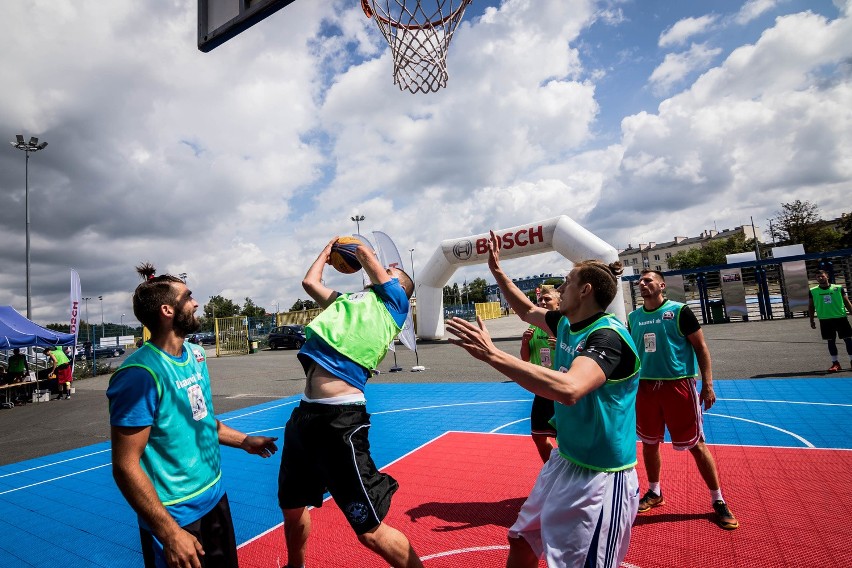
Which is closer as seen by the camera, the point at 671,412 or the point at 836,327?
the point at 671,412

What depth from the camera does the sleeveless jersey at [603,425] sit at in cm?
233

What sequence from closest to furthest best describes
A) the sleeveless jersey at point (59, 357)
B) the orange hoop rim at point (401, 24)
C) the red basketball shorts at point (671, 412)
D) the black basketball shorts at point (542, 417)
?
the red basketball shorts at point (671, 412)
the black basketball shorts at point (542, 417)
the orange hoop rim at point (401, 24)
the sleeveless jersey at point (59, 357)

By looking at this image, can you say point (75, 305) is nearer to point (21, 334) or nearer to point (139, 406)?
point (21, 334)

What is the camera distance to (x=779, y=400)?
7.76 metres

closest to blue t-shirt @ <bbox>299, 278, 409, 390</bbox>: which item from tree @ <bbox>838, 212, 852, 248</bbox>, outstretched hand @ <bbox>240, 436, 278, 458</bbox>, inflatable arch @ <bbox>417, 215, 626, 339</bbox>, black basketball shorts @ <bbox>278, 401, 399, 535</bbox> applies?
black basketball shorts @ <bbox>278, 401, 399, 535</bbox>

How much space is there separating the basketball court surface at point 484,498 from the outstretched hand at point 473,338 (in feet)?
7.58

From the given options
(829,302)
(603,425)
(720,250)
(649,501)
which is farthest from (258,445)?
(720,250)

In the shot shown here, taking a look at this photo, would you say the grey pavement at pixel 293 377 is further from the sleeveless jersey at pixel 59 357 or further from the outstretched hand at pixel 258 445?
the outstretched hand at pixel 258 445

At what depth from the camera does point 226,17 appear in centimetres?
470

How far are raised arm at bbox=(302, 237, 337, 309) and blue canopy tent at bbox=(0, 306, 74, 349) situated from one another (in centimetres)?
1582

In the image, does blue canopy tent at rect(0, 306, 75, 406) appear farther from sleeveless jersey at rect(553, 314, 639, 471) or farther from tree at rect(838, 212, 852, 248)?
tree at rect(838, 212, 852, 248)

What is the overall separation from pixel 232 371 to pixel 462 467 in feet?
54.6

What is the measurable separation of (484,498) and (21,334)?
54.0ft

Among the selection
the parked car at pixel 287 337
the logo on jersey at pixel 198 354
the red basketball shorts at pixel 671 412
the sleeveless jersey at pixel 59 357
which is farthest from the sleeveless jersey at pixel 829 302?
the parked car at pixel 287 337
